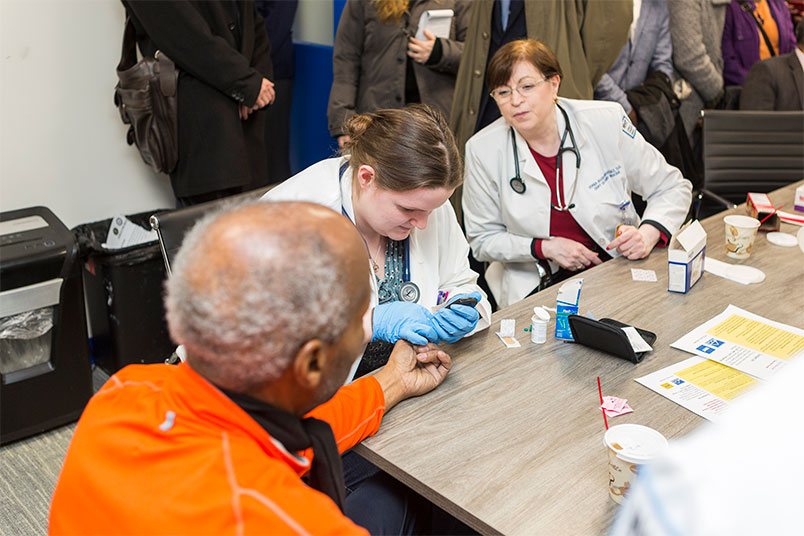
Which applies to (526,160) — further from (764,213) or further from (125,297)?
(125,297)

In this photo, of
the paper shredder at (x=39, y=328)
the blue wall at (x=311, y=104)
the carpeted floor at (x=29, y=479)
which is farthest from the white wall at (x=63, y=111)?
the blue wall at (x=311, y=104)

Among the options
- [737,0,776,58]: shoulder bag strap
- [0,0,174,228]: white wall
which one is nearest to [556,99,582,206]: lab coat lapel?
[0,0,174,228]: white wall

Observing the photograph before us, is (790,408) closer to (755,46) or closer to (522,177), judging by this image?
(522,177)

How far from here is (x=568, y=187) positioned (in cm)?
246

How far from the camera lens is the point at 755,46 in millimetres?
4359

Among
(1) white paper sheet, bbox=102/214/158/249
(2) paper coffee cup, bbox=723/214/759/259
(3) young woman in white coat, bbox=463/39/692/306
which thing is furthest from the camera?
(1) white paper sheet, bbox=102/214/158/249

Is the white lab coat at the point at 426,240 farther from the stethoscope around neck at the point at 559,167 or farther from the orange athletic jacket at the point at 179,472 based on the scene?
the orange athletic jacket at the point at 179,472

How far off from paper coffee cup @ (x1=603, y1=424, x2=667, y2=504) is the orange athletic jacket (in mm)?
488

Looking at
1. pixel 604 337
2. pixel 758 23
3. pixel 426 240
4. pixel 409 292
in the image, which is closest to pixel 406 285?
pixel 409 292

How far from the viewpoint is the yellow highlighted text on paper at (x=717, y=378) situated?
5.11 ft

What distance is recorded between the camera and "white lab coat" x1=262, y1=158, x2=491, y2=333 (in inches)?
74.0

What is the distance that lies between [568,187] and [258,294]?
1.78m

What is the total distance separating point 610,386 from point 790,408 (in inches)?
43.0

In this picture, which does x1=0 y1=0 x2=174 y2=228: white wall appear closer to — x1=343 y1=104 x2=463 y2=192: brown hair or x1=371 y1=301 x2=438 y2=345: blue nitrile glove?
x1=343 y1=104 x2=463 y2=192: brown hair
